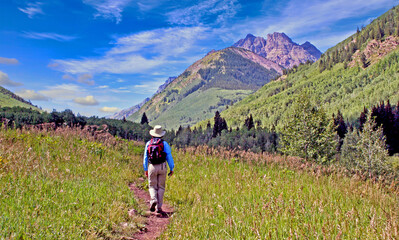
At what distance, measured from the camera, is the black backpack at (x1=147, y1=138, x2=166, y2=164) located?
6.82m

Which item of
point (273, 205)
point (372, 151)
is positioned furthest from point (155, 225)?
point (372, 151)

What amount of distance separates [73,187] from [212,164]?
6.42 m

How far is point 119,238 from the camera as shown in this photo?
4359 mm

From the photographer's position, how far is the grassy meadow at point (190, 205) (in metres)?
3.48

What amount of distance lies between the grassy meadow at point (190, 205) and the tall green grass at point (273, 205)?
2 centimetres

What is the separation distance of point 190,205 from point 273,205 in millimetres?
2978

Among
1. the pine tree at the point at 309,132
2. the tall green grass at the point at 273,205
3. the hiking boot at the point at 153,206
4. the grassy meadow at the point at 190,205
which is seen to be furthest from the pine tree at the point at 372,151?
the hiking boot at the point at 153,206

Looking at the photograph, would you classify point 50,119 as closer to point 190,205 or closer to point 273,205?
point 190,205

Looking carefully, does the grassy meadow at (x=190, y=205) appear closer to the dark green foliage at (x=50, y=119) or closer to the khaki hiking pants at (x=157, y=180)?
the khaki hiking pants at (x=157, y=180)

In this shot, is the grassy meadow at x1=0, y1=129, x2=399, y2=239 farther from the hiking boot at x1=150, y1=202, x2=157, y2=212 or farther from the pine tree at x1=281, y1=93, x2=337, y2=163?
the pine tree at x1=281, y1=93, x2=337, y2=163

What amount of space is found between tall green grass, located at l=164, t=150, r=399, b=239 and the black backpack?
4.93 ft

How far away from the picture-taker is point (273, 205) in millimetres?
4191

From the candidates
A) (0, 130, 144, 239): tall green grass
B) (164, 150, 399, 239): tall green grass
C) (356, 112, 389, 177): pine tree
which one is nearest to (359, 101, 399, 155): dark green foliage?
(356, 112, 389, 177): pine tree

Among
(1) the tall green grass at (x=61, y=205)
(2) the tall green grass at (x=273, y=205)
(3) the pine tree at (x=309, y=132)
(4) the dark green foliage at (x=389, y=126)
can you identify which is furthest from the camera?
(4) the dark green foliage at (x=389, y=126)
